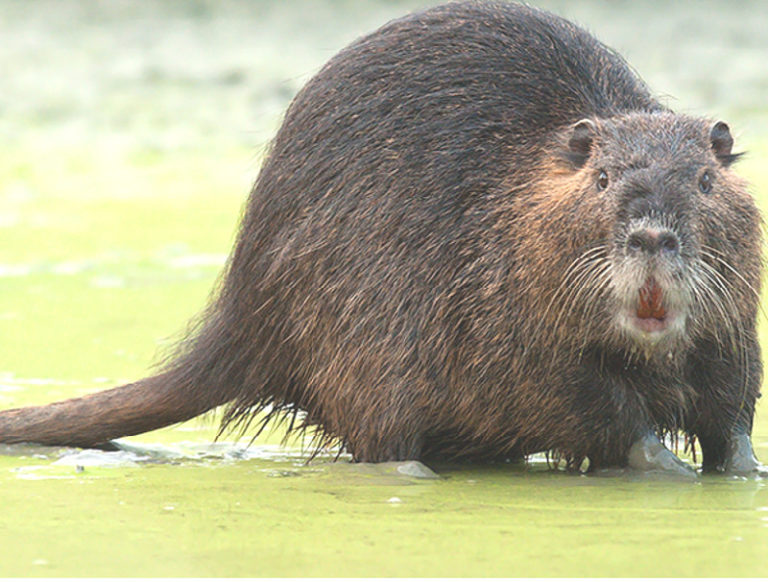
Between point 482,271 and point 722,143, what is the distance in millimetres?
714

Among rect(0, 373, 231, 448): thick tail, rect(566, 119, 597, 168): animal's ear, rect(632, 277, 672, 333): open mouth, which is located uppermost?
rect(566, 119, 597, 168): animal's ear

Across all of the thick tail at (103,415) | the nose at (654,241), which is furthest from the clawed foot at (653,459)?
the thick tail at (103,415)

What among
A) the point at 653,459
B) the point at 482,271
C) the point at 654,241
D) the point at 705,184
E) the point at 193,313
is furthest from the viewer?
the point at 193,313

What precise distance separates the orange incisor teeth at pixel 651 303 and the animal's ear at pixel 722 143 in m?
0.53

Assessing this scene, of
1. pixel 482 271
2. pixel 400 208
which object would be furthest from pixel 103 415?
pixel 482 271

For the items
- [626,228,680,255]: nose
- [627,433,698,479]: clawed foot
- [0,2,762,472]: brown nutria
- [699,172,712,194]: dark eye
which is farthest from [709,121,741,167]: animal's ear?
[627,433,698,479]: clawed foot

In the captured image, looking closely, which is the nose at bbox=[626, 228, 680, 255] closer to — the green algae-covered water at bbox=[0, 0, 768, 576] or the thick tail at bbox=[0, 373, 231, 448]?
the green algae-covered water at bbox=[0, 0, 768, 576]

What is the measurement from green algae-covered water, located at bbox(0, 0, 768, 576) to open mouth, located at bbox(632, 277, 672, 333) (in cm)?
41

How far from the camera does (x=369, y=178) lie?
15.4 feet

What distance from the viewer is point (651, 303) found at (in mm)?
4109

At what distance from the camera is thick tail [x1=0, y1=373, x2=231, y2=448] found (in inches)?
195

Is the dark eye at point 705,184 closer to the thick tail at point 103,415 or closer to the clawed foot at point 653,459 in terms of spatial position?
the clawed foot at point 653,459

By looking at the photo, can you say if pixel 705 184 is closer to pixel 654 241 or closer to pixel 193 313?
pixel 654 241

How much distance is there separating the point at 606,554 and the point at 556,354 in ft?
3.65
